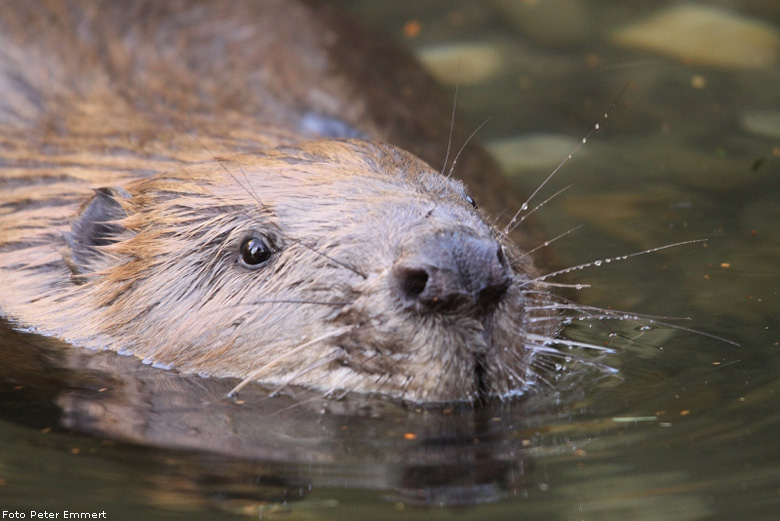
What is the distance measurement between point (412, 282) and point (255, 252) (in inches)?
27.9

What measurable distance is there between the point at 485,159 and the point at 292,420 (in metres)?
2.51

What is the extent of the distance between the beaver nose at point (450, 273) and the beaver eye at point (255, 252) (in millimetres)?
627

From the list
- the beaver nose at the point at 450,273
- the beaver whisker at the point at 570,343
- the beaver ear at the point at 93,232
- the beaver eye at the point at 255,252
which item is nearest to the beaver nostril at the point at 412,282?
the beaver nose at the point at 450,273

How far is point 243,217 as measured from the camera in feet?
11.9

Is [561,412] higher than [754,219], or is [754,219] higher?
[754,219]

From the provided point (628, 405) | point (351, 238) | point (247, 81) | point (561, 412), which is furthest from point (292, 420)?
point (247, 81)

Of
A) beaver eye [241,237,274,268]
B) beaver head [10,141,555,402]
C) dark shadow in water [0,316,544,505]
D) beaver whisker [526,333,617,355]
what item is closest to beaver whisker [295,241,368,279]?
beaver head [10,141,555,402]

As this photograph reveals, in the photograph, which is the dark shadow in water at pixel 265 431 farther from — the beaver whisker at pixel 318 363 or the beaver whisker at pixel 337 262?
the beaver whisker at pixel 337 262

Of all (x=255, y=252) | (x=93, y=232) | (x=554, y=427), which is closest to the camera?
(x=554, y=427)

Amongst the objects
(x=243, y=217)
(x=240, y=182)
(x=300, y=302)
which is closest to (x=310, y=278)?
(x=300, y=302)

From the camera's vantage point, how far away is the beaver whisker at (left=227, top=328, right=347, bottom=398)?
128 inches

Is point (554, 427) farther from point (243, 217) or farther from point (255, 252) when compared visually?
point (243, 217)

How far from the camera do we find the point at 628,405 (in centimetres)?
334

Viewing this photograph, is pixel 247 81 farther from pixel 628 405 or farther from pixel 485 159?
pixel 628 405
